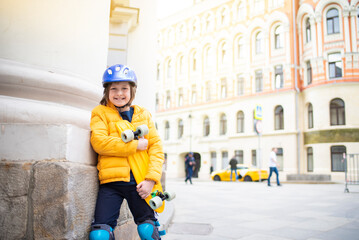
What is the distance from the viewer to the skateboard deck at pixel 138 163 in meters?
2.50

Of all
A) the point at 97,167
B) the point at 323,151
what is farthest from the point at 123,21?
the point at 323,151

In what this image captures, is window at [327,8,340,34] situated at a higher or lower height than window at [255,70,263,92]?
higher

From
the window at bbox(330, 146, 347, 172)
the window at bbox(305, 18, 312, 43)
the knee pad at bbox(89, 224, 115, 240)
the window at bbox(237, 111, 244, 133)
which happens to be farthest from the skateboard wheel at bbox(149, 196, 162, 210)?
the window at bbox(237, 111, 244, 133)

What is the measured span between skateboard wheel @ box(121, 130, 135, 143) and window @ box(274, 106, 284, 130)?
2935cm

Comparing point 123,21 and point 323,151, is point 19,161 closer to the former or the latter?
point 123,21

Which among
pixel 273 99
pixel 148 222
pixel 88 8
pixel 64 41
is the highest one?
pixel 273 99

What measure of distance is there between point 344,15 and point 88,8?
2927 centimetres

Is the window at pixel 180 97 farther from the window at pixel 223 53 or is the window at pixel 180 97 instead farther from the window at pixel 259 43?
the window at pixel 259 43

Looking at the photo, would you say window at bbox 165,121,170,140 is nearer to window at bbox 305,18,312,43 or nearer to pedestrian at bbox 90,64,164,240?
window at bbox 305,18,312,43

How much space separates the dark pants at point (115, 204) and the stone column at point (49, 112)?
7 centimetres

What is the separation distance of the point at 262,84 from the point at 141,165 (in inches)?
1206

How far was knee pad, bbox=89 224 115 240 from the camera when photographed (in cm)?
228

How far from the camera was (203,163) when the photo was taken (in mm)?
35781

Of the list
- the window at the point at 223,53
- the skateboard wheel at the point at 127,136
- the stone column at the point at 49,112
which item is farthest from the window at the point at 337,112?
the skateboard wheel at the point at 127,136
